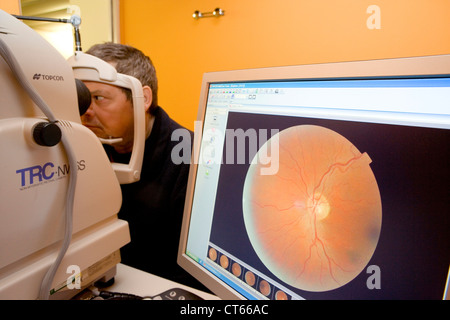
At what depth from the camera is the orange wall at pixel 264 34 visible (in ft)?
4.49

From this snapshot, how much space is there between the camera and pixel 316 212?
331 millimetres

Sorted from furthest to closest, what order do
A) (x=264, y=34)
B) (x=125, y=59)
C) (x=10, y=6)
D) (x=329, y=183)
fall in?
(x=264, y=34), (x=10, y=6), (x=125, y=59), (x=329, y=183)

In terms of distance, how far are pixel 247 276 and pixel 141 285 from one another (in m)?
0.32

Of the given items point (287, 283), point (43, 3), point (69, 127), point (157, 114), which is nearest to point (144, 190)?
point (157, 114)

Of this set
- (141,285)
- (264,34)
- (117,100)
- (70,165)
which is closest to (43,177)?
(70,165)

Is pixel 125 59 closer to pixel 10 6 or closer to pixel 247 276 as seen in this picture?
pixel 247 276

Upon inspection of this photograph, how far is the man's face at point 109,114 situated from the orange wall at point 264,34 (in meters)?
1.19

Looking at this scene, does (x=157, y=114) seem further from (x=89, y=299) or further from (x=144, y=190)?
(x=89, y=299)

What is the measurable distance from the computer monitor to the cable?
216mm

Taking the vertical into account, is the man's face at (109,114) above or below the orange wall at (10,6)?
below

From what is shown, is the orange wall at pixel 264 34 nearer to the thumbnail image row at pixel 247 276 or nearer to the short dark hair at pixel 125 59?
the short dark hair at pixel 125 59

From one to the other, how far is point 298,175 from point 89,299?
476mm

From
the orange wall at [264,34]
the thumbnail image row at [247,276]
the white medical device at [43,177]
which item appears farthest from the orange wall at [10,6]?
the thumbnail image row at [247,276]
